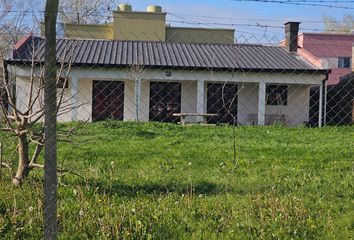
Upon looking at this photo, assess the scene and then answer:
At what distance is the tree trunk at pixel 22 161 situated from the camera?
559cm

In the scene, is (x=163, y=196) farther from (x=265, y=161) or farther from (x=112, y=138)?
(x=112, y=138)

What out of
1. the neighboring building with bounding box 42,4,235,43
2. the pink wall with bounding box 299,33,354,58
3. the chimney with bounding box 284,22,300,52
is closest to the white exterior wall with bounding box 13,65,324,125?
the chimney with bounding box 284,22,300,52

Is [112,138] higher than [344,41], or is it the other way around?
[344,41]

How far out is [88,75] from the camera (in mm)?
22875

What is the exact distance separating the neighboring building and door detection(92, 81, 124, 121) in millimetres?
9780

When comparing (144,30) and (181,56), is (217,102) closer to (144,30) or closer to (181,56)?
(181,56)

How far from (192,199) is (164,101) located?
20816 mm

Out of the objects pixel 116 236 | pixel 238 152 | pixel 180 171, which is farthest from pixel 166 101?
pixel 116 236

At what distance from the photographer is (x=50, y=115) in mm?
3070

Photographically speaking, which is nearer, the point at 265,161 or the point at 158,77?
the point at 265,161

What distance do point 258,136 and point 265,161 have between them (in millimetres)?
6144

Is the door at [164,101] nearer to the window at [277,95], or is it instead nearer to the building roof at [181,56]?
the building roof at [181,56]

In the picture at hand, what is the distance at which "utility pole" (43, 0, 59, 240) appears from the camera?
9.75 feet

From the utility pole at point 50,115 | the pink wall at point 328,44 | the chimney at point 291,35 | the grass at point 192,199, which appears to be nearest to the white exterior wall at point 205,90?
the chimney at point 291,35
